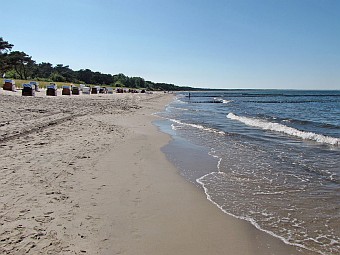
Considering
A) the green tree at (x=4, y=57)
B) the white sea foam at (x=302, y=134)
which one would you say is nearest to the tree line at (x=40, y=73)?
the green tree at (x=4, y=57)

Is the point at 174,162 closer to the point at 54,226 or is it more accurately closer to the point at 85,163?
the point at 85,163

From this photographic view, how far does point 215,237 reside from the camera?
4.16 meters

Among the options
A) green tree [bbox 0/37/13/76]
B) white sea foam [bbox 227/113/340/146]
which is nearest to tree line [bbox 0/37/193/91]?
green tree [bbox 0/37/13/76]

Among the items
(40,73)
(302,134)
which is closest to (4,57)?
(40,73)

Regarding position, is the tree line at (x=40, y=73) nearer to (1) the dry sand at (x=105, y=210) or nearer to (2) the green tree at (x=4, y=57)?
(2) the green tree at (x=4, y=57)

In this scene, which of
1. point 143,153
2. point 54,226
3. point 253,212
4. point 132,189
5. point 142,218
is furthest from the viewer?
point 143,153

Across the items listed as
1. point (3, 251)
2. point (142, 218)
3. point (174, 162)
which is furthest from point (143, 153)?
point (3, 251)

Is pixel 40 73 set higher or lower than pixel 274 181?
higher

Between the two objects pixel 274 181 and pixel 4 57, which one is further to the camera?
pixel 4 57

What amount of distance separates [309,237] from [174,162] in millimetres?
4984

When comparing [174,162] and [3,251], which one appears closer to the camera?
[3,251]

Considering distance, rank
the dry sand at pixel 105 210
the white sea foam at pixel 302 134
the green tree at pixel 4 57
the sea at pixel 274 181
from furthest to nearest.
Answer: the green tree at pixel 4 57 < the white sea foam at pixel 302 134 < the sea at pixel 274 181 < the dry sand at pixel 105 210

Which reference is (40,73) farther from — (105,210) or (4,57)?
(105,210)

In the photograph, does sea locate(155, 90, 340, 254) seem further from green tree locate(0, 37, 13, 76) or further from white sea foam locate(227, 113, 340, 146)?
green tree locate(0, 37, 13, 76)
